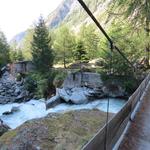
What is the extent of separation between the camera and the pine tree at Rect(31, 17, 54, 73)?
1029 inches

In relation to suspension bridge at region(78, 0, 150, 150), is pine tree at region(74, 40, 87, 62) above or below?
above

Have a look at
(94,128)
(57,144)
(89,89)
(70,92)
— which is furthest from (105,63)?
(57,144)

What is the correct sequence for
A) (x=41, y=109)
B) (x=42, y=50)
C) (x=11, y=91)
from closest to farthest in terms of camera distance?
(x=41, y=109) < (x=11, y=91) < (x=42, y=50)

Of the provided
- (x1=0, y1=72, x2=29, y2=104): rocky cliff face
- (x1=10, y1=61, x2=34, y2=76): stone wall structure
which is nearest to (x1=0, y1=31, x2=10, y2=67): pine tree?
(x1=0, y1=72, x2=29, y2=104): rocky cliff face

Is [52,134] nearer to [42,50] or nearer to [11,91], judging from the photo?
[11,91]

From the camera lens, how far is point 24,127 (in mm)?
6539

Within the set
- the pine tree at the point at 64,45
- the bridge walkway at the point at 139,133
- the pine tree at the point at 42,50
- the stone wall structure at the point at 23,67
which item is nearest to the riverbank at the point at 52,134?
the bridge walkway at the point at 139,133

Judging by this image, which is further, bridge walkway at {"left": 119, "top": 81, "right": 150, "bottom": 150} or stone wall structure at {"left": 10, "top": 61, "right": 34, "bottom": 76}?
stone wall structure at {"left": 10, "top": 61, "right": 34, "bottom": 76}

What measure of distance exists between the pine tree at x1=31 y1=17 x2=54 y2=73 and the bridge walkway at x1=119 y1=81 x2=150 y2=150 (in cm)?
2067

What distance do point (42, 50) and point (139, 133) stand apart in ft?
76.1

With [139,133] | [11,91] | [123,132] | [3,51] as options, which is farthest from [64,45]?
[123,132]

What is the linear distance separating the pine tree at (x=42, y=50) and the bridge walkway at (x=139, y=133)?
67.8 ft

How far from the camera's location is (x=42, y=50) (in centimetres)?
2678

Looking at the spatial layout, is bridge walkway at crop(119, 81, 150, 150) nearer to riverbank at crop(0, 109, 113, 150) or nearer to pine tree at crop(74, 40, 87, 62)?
riverbank at crop(0, 109, 113, 150)
